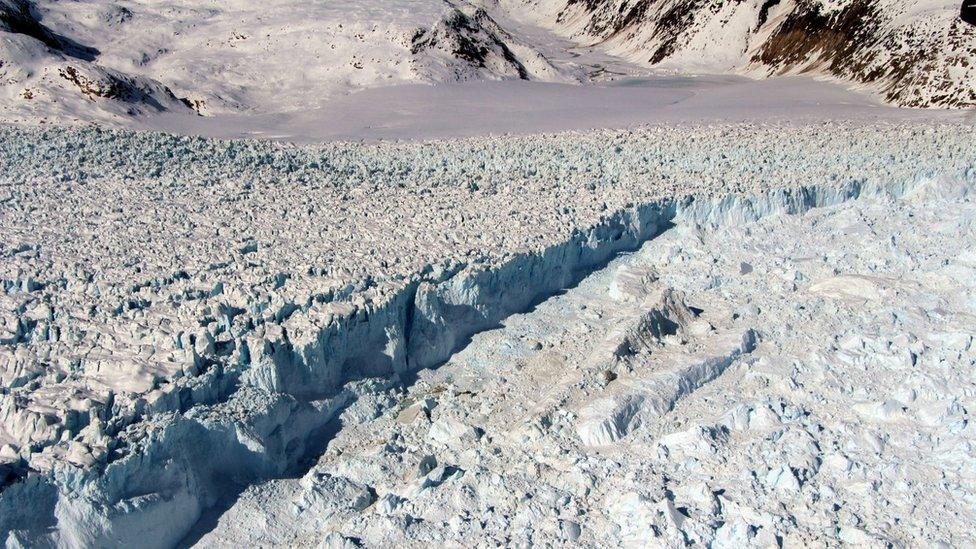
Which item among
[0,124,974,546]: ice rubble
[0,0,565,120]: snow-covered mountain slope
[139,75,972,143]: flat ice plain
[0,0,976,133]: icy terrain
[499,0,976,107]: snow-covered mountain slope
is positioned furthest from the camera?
[499,0,976,107]: snow-covered mountain slope

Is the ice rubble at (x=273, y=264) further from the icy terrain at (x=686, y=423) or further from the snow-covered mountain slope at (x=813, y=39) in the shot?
the snow-covered mountain slope at (x=813, y=39)

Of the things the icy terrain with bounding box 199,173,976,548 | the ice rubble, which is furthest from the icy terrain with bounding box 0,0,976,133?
the icy terrain with bounding box 199,173,976,548

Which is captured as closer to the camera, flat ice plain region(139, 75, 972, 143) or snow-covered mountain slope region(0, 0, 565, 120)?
flat ice plain region(139, 75, 972, 143)

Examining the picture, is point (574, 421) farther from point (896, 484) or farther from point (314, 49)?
point (314, 49)

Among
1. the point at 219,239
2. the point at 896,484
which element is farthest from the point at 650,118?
the point at 896,484

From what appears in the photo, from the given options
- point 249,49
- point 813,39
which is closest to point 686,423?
point 249,49

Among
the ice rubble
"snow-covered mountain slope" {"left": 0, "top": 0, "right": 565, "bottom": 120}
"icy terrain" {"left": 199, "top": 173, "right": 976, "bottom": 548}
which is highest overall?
"snow-covered mountain slope" {"left": 0, "top": 0, "right": 565, "bottom": 120}

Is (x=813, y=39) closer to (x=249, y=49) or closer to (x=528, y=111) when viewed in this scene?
(x=528, y=111)

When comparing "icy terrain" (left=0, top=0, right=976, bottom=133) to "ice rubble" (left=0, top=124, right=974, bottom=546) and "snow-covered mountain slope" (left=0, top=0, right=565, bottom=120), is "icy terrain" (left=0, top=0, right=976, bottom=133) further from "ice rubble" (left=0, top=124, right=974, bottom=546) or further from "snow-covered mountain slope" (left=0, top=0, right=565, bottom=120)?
"ice rubble" (left=0, top=124, right=974, bottom=546)
